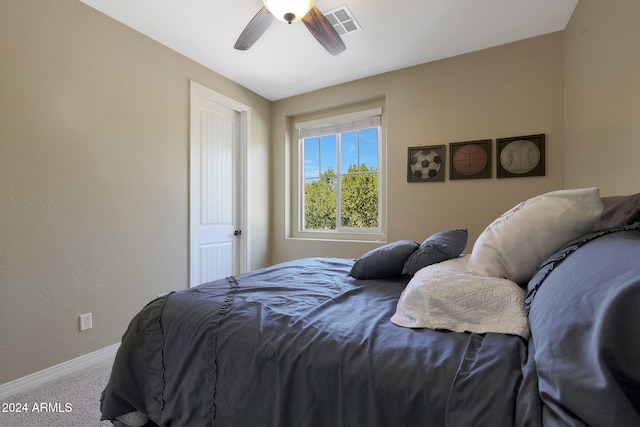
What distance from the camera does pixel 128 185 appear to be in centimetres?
236

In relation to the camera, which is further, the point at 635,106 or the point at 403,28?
the point at 403,28

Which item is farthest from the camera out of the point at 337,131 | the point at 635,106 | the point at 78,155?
the point at 337,131

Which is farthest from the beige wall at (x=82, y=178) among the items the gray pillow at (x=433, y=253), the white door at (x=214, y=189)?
the gray pillow at (x=433, y=253)

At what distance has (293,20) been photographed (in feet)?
5.83

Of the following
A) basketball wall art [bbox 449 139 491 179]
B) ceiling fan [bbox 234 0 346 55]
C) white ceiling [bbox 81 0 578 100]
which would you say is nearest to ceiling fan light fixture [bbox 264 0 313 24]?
ceiling fan [bbox 234 0 346 55]

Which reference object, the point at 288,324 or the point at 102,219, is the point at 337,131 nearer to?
the point at 102,219

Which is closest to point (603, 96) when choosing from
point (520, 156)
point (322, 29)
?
point (520, 156)

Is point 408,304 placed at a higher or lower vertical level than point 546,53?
lower

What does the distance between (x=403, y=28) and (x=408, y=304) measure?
2.42 meters

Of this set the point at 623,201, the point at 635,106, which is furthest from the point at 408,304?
the point at 635,106

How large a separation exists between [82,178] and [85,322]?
105 cm

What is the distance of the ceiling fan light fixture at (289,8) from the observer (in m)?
1.71

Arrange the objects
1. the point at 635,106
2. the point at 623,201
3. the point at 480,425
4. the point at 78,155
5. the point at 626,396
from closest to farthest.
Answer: the point at 626,396
the point at 480,425
the point at 623,201
the point at 635,106
the point at 78,155

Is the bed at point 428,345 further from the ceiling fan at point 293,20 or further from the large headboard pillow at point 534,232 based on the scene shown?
the ceiling fan at point 293,20
